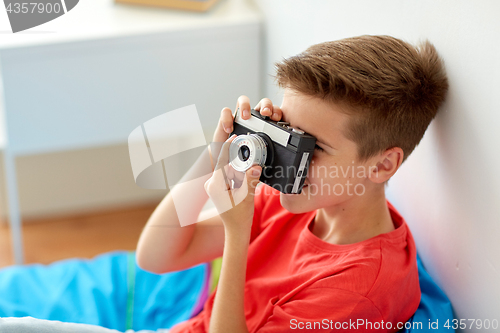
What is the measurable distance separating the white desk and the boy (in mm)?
651

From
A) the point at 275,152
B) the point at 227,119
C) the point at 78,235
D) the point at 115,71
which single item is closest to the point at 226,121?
the point at 227,119

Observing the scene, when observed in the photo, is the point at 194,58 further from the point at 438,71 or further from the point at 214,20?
the point at 438,71

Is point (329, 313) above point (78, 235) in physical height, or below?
above

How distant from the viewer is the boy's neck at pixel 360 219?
0.90 m

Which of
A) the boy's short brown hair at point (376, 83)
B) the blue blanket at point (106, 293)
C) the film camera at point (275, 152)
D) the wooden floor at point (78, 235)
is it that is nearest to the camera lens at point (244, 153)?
the film camera at point (275, 152)

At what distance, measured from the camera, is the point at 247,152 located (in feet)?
2.71

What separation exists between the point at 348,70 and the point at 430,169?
9.6 inches

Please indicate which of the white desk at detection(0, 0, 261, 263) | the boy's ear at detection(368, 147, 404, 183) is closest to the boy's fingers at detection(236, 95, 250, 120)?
the boy's ear at detection(368, 147, 404, 183)

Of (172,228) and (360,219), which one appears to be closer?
(360,219)

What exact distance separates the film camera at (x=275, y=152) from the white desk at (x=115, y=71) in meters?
0.70

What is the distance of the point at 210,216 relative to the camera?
1067 mm

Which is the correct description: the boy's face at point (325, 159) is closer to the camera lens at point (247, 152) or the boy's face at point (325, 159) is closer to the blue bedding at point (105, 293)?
the camera lens at point (247, 152)

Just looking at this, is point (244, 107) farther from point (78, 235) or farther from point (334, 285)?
point (78, 235)

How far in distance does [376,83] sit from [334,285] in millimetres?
320
